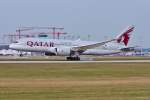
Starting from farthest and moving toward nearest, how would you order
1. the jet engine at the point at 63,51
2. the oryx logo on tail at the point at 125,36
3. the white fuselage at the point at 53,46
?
1. the oryx logo on tail at the point at 125,36
2. the white fuselage at the point at 53,46
3. the jet engine at the point at 63,51

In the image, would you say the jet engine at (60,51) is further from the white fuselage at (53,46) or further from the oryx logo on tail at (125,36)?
the oryx logo on tail at (125,36)

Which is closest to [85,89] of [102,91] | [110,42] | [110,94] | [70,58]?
[102,91]

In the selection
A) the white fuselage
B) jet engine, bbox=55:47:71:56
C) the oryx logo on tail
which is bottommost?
jet engine, bbox=55:47:71:56

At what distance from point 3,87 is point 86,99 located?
7.95 meters

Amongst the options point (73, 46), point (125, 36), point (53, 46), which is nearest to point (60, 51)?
point (53, 46)

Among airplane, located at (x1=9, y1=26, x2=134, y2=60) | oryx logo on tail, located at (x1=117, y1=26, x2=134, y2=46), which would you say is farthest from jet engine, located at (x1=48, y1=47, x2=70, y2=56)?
oryx logo on tail, located at (x1=117, y1=26, x2=134, y2=46)

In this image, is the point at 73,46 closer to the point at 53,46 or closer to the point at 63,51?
the point at 63,51

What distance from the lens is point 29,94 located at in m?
24.7

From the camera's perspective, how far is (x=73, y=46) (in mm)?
87812

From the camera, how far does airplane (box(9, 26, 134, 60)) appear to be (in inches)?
3408

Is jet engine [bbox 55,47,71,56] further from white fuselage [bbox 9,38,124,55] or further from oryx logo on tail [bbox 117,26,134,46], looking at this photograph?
oryx logo on tail [bbox 117,26,134,46]

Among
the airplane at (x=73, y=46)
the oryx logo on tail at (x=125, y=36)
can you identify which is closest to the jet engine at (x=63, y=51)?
the airplane at (x=73, y=46)

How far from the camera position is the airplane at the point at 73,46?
8656 cm

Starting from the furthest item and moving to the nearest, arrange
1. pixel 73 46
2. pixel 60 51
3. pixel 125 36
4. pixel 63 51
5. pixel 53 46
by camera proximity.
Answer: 1. pixel 125 36
2. pixel 73 46
3. pixel 53 46
4. pixel 63 51
5. pixel 60 51
